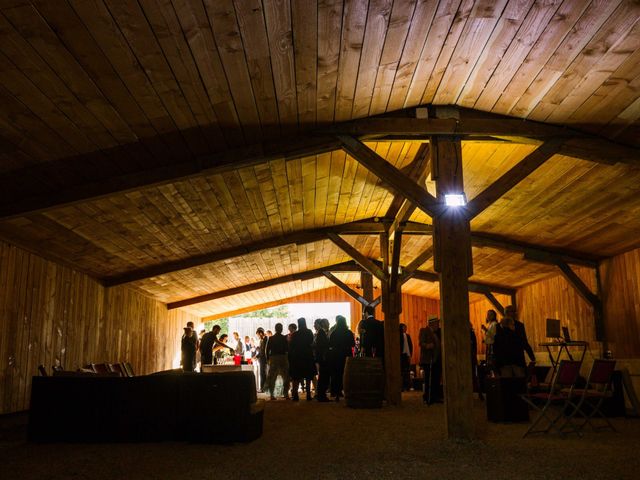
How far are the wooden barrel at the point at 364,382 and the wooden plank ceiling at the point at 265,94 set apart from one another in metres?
2.68

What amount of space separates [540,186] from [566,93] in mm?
2560

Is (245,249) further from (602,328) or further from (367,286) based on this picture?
(602,328)

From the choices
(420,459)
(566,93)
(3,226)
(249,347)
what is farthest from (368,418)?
→ (249,347)

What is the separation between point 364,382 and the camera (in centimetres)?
853

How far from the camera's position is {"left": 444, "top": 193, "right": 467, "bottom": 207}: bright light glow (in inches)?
237

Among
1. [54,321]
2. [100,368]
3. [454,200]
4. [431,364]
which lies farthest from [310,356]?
[454,200]

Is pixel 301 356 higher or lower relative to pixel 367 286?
lower

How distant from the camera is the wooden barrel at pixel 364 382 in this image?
27.9 feet

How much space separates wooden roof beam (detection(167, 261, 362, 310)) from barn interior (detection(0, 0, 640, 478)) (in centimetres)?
368

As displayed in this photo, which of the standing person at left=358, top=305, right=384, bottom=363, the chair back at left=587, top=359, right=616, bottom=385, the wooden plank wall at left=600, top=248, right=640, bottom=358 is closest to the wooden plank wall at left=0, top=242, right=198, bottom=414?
the standing person at left=358, top=305, right=384, bottom=363

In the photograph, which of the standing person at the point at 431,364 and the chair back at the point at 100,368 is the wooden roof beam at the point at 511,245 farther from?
the chair back at the point at 100,368

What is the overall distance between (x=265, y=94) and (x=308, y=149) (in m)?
1.47

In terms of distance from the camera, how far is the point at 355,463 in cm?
442

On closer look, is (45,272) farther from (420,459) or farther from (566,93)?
(566,93)
